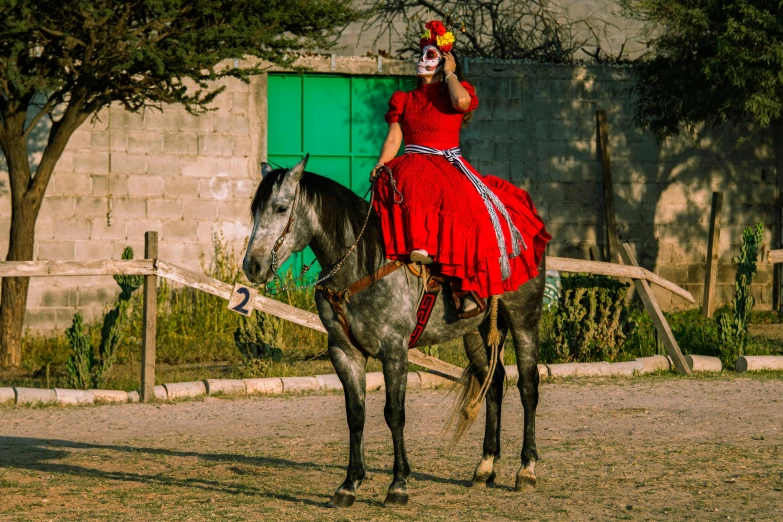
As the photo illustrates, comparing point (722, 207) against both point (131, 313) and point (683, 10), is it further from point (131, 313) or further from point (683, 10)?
point (131, 313)

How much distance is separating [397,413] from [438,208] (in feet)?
4.05

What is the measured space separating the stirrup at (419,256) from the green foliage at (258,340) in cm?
559

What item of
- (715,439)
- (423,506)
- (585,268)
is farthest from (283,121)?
(423,506)

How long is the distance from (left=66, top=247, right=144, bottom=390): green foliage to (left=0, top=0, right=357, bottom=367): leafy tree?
1.86 meters

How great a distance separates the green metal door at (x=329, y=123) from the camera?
15.4 m

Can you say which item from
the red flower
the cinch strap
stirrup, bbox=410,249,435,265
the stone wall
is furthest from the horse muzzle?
the stone wall

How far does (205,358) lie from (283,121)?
3.88 meters

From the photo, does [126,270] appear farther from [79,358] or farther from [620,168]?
[620,168]

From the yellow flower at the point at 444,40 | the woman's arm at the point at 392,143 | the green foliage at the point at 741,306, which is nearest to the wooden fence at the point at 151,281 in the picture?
the green foliage at the point at 741,306

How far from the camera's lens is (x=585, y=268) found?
1171 centimetres

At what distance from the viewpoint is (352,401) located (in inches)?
257

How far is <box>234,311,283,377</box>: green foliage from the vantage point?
11875mm

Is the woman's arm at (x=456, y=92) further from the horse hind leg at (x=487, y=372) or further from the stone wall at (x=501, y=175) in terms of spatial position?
the stone wall at (x=501, y=175)

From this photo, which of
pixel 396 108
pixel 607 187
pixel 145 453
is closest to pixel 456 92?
pixel 396 108
